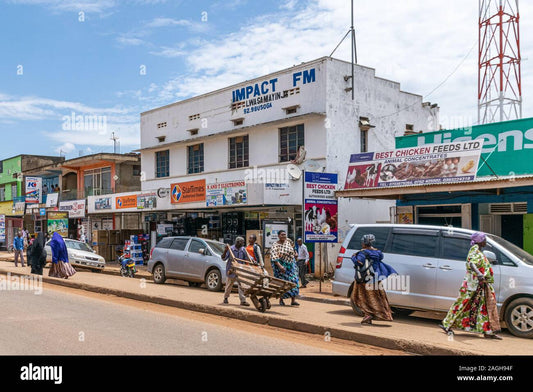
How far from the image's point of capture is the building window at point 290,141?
22.8 m

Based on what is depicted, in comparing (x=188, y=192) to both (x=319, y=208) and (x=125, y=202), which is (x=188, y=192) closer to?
(x=125, y=202)

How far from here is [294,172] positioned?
2175 cm

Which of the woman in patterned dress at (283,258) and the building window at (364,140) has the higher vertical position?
the building window at (364,140)

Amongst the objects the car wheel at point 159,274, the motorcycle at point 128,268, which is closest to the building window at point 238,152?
the motorcycle at point 128,268

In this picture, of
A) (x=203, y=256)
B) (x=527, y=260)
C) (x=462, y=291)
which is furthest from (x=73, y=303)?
(x=527, y=260)

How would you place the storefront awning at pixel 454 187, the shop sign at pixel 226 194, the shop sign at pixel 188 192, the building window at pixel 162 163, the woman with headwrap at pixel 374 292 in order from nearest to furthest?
the woman with headwrap at pixel 374 292 → the storefront awning at pixel 454 187 → the shop sign at pixel 226 194 → the shop sign at pixel 188 192 → the building window at pixel 162 163

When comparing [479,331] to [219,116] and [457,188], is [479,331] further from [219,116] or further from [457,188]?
[219,116]

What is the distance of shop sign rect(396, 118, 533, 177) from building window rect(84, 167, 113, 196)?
24.9 m

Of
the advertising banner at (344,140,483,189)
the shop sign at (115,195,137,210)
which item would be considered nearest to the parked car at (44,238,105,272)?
the shop sign at (115,195,137,210)

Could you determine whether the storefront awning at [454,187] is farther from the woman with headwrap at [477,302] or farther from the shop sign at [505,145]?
the woman with headwrap at [477,302]

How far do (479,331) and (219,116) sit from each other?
63.9 feet

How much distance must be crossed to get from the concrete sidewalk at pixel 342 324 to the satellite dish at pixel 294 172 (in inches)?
267

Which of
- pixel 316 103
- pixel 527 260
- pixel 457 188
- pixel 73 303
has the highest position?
pixel 316 103

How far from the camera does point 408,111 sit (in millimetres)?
25281
